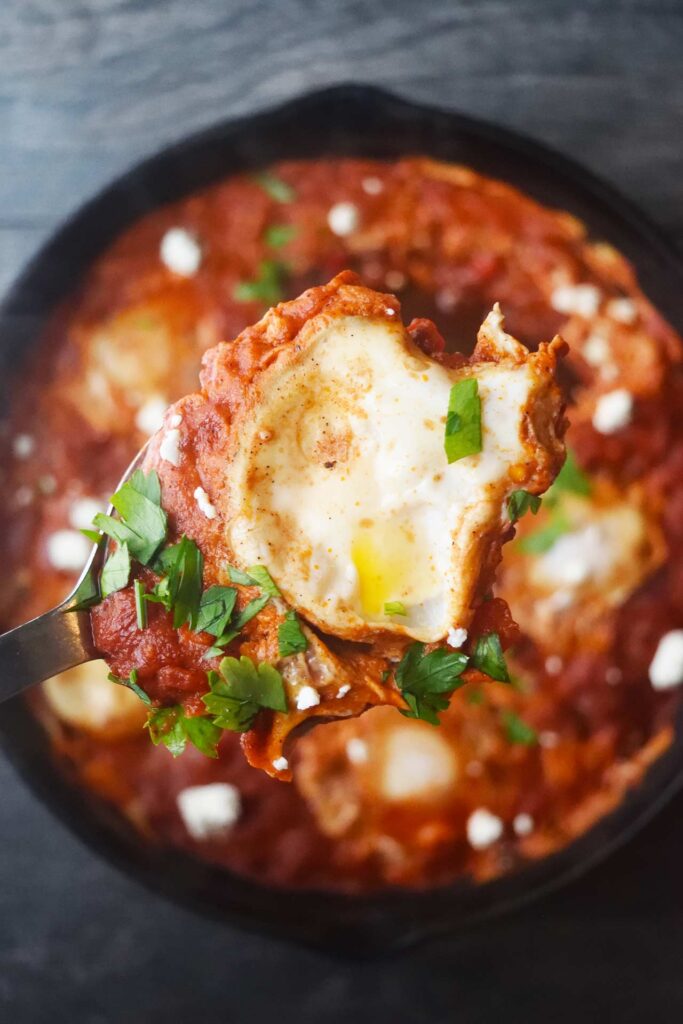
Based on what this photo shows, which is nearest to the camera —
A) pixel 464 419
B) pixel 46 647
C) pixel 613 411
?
pixel 464 419

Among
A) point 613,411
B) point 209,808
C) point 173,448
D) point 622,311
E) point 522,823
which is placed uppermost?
point 173,448

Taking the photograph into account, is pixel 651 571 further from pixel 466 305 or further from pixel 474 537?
pixel 474 537

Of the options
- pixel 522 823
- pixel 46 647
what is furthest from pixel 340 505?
pixel 522 823

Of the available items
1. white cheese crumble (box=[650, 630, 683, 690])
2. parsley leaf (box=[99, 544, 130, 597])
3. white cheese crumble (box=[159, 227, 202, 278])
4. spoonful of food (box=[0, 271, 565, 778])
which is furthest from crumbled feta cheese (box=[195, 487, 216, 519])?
white cheese crumble (box=[650, 630, 683, 690])

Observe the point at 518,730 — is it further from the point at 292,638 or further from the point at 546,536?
the point at 292,638

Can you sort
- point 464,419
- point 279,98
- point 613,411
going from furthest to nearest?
point 279,98, point 613,411, point 464,419

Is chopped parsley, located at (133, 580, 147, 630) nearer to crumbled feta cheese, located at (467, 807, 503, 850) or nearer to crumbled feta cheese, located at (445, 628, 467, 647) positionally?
crumbled feta cheese, located at (445, 628, 467, 647)

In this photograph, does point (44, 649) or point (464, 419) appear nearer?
point (464, 419)
